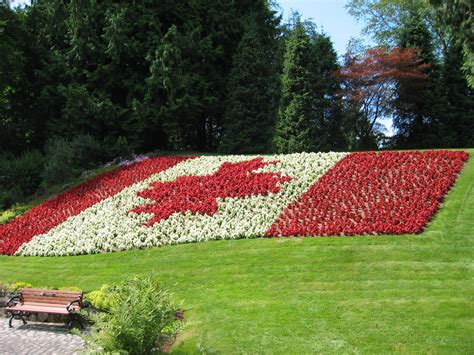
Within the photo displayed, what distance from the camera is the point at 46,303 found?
34.0 feet

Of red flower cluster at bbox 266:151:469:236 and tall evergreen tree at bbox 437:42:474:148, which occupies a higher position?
tall evergreen tree at bbox 437:42:474:148

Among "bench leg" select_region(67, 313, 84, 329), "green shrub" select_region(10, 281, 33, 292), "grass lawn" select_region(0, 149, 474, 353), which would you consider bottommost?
"bench leg" select_region(67, 313, 84, 329)

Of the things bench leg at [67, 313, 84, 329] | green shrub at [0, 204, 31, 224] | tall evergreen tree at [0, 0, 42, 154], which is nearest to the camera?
bench leg at [67, 313, 84, 329]

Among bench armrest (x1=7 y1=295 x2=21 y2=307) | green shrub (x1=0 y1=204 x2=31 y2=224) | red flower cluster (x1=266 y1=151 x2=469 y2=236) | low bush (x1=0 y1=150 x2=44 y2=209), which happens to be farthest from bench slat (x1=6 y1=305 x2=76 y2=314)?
low bush (x1=0 y1=150 x2=44 y2=209)

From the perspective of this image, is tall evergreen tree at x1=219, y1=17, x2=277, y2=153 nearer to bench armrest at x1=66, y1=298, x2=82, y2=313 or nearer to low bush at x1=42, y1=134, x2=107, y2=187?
low bush at x1=42, y1=134, x2=107, y2=187

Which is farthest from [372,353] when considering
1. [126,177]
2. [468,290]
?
[126,177]

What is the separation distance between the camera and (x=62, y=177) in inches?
895

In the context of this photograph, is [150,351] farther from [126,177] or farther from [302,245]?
[126,177]

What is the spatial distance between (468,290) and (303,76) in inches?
707

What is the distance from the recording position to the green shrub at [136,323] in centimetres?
648

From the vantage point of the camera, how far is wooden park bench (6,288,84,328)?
9.86 m

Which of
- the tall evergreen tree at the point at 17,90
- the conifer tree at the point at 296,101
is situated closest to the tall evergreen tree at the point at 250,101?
the conifer tree at the point at 296,101

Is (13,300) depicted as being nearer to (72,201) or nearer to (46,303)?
(46,303)

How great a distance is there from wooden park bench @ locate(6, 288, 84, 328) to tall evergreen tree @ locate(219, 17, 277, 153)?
1740 centimetres
